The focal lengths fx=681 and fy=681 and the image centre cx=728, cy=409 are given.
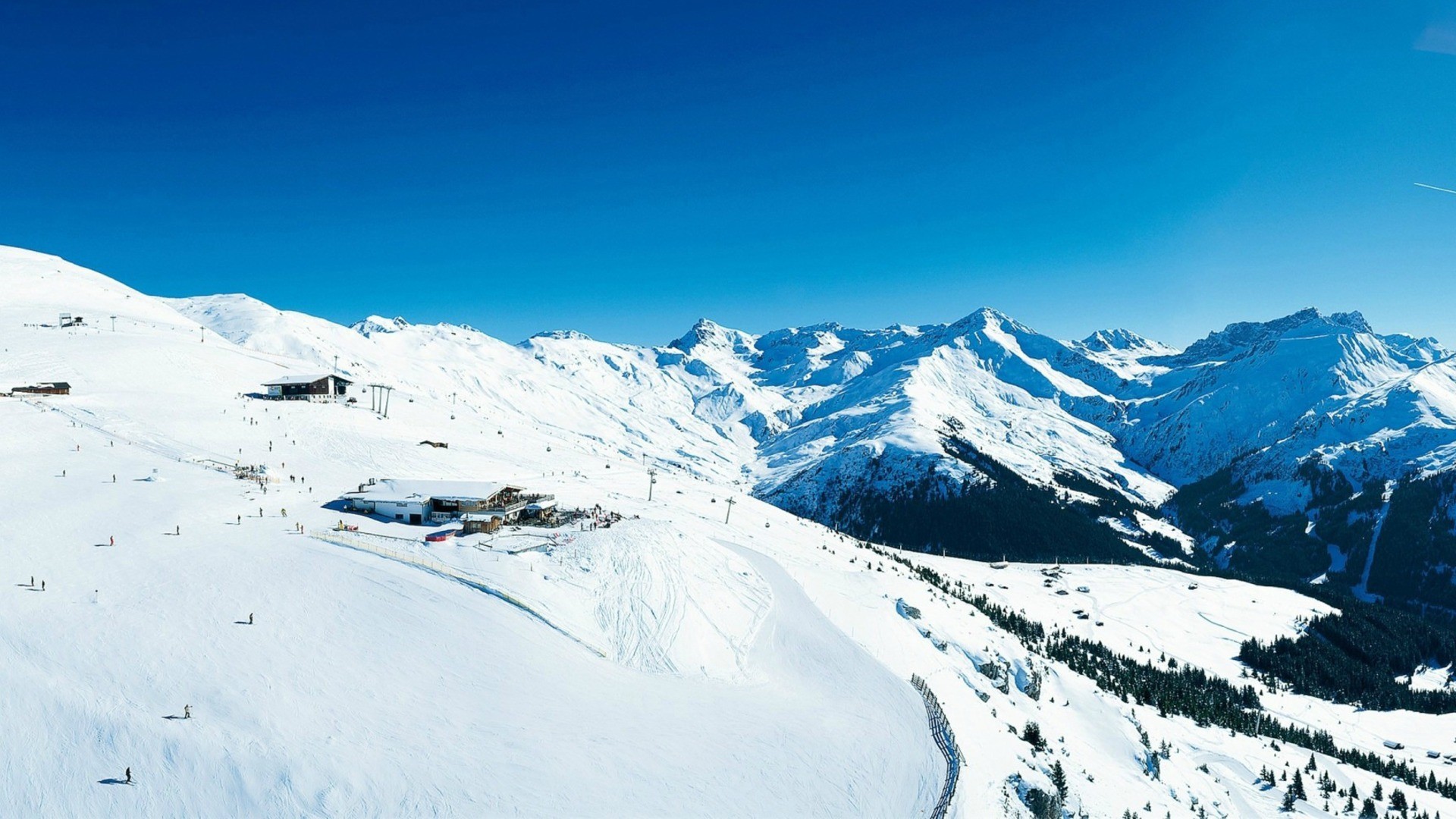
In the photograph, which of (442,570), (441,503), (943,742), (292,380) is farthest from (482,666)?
(292,380)

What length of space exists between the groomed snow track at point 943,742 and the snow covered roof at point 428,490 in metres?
37.8

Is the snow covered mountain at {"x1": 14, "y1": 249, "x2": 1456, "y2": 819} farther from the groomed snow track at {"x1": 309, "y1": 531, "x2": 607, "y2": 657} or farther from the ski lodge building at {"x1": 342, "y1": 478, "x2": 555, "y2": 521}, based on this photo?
the ski lodge building at {"x1": 342, "y1": 478, "x2": 555, "y2": 521}

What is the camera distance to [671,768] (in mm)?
32312

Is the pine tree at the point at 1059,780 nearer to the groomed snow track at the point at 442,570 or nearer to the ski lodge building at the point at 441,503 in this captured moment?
the groomed snow track at the point at 442,570

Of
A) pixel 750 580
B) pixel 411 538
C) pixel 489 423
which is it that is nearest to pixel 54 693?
pixel 411 538

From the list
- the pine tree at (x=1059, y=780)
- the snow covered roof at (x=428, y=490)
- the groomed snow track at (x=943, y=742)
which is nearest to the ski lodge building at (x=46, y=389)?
the snow covered roof at (x=428, y=490)

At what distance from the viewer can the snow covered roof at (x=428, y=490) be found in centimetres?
5781

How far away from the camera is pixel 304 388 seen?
103688mm

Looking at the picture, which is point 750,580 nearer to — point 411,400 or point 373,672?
point 373,672

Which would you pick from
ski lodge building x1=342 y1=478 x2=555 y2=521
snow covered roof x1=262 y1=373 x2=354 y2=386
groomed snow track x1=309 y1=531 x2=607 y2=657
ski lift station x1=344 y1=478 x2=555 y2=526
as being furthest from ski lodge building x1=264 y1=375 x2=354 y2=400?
groomed snow track x1=309 y1=531 x2=607 y2=657

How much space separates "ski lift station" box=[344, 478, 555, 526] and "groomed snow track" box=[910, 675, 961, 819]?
34.9m

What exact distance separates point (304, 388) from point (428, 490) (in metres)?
59.6

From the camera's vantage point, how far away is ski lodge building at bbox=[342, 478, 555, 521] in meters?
56.7

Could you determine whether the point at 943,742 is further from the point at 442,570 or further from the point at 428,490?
the point at 428,490
